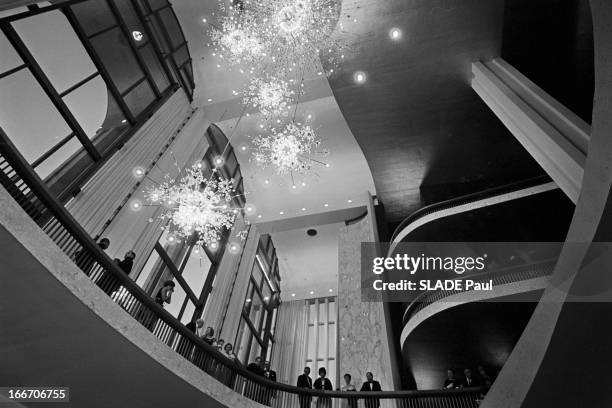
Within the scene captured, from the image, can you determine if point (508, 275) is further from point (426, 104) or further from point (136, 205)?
point (136, 205)

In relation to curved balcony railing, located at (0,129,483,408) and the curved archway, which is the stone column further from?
the curved archway

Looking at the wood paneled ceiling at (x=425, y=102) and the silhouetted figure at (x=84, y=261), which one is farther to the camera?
the wood paneled ceiling at (x=425, y=102)

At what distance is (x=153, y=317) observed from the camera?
6152 millimetres

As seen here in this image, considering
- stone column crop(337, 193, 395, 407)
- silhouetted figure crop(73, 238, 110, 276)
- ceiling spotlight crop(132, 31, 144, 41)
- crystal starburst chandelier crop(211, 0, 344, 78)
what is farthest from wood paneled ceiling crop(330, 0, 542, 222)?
silhouetted figure crop(73, 238, 110, 276)

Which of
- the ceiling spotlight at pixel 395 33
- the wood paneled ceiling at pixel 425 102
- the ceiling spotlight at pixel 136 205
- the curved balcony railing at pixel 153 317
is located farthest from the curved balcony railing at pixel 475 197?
the ceiling spotlight at pixel 136 205

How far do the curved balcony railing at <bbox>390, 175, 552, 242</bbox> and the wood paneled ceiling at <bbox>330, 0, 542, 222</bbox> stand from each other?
230 cm

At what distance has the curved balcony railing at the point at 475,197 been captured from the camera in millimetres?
9898

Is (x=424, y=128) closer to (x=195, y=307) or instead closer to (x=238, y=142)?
(x=238, y=142)

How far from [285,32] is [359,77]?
3.45 m

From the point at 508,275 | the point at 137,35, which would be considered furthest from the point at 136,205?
the point at 508,275

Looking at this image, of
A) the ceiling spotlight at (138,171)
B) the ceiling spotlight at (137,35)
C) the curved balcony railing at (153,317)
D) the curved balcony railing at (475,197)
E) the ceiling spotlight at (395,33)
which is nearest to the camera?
the curved balcony railing at (153,317)

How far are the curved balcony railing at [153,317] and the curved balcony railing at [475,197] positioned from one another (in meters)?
5.45

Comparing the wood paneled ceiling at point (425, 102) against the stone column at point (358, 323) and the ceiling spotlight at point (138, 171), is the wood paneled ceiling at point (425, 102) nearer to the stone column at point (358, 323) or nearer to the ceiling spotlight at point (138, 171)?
the stone column at point (358, 323)

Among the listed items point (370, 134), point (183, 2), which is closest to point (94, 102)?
point (183, 2)
